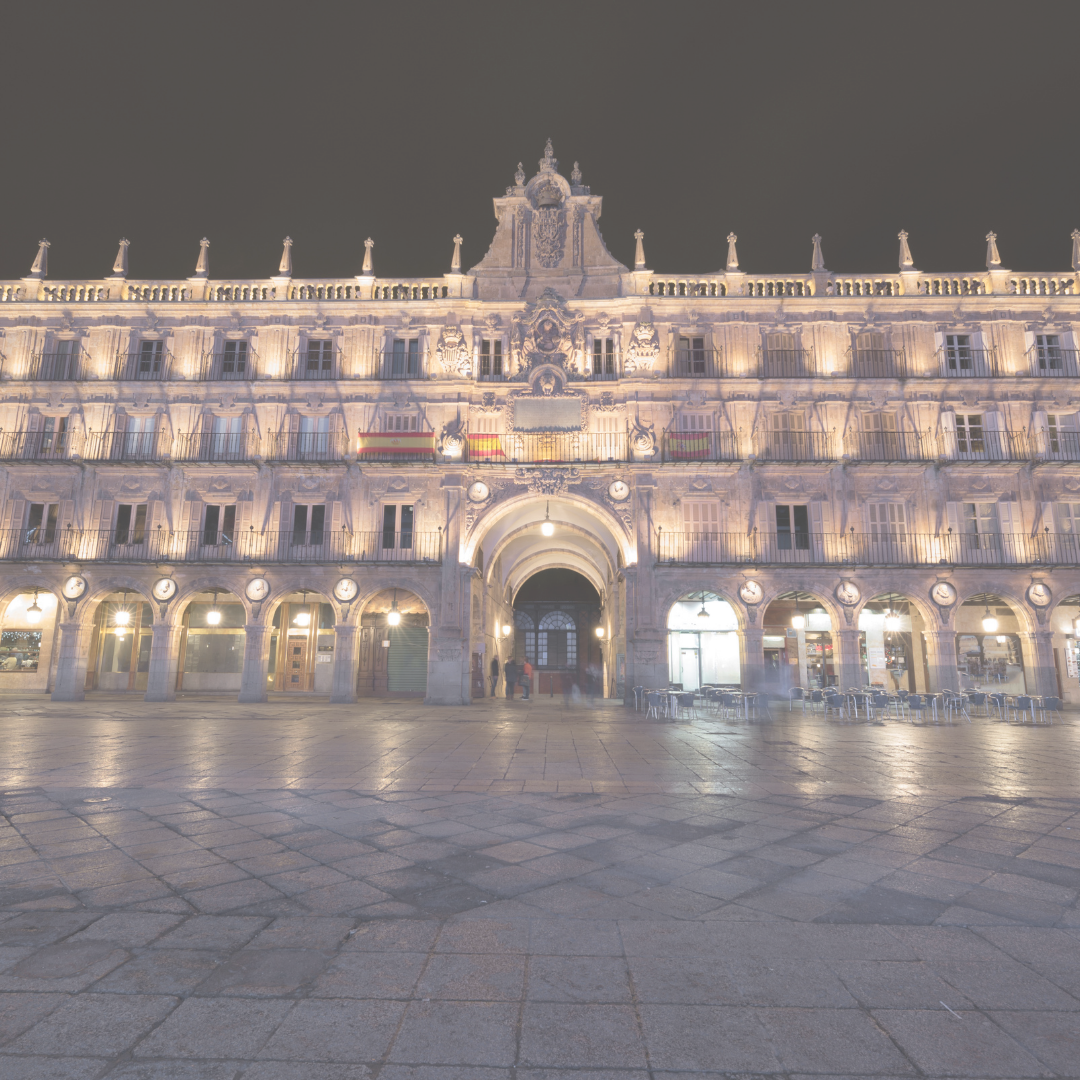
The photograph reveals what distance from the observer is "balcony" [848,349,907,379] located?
2478 cm

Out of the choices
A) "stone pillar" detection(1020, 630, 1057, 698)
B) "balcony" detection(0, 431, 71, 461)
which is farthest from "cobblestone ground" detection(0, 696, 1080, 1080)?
"balcony" detection(0, 431, 71, 461)

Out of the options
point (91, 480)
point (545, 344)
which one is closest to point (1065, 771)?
point (545, 344)

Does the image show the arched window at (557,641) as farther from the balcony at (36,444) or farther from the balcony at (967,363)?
the balcony at (36,444)

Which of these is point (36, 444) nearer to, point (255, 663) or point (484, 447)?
point (255, 663)

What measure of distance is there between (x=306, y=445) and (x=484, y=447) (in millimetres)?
6786

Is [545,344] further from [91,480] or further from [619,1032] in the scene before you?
[619,1032]

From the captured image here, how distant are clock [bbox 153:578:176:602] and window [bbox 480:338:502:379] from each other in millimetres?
13464

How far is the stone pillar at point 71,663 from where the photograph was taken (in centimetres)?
2323

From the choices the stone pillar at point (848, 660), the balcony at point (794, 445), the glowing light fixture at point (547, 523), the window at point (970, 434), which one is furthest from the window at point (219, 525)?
the window at point (970, 434)

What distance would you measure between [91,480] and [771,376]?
25484mm

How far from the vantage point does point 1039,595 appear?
22.8m

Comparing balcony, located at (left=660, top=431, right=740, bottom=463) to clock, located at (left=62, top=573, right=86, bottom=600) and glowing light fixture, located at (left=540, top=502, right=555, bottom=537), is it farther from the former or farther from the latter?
clock, located at (left=62, top=573, right=86, bottom=600)

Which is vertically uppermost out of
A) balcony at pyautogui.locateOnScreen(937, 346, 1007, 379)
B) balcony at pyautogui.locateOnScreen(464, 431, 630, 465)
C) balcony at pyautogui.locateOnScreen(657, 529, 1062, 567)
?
balcony at pyautogui.locateOnScreen(937, 346, 1007, 379)

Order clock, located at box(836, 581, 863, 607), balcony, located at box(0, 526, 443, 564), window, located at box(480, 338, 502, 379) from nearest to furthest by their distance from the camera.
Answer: clock, located at box(836, 581, 863, 607), balcony, located at box(0, 526, 443, 564), window, located at box(480, 338, 502, 379)
